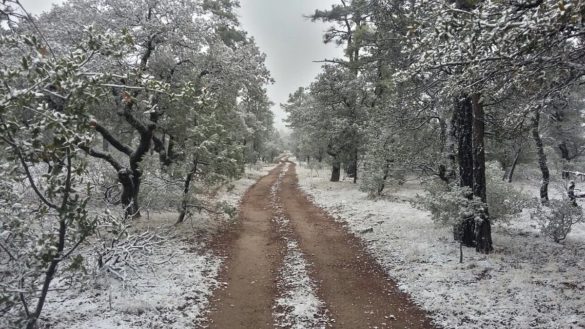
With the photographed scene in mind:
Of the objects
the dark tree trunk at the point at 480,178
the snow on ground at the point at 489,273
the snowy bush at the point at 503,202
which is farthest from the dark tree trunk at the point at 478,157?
the snowy bush at the point at 503,202

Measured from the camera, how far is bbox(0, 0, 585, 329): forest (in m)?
4.48

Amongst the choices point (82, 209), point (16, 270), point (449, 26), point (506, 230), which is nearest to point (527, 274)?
point (506, 230)

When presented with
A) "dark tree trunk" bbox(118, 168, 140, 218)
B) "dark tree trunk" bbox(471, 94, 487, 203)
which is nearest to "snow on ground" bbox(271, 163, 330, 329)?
"dark tree trunk" bbox(471, 94, 487, 203)

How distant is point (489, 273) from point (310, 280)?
14.4 feet

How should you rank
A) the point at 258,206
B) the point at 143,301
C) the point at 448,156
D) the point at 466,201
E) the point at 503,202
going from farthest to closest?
1. the point at 258,206
2. the point at 448,156
3. the point at 503,202
4. the point at 466,201
5. the point at 143,301

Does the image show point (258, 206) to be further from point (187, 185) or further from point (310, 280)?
point (310, 280)

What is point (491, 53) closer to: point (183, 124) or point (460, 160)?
point (460, 160)

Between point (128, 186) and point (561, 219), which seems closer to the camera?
point (561, 219)

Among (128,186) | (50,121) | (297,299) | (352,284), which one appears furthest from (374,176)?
(50,121)

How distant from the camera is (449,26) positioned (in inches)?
221

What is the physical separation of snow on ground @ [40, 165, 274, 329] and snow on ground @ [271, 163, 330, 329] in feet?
5.45

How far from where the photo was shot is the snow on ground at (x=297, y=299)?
25.5 feet

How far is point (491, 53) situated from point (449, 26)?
803mm

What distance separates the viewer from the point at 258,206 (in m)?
21.1
